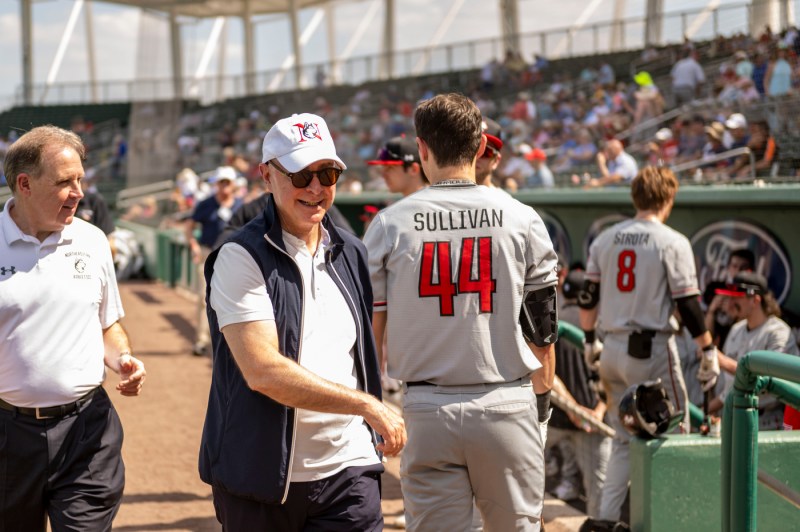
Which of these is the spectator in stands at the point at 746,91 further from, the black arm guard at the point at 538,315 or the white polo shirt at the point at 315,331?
the white polo shirt at the point at 315,331

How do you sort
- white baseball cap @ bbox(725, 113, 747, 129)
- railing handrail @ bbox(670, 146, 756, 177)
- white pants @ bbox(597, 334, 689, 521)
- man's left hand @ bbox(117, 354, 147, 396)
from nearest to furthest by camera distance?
man's left hand @ bbox(117, 354, 147, 396)
white pants @ bbox(597, 334, 689, 521)
railing handrail @ bbox(670, 146, 756, 177)
white baseball cap @ bbox(725, 113, 747, 129)

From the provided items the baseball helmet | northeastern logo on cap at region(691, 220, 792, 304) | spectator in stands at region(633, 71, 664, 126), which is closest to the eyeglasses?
the baseball helmet

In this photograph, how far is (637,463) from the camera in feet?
14.3

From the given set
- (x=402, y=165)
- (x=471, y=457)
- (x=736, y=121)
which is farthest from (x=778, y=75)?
(x=471, y=457)

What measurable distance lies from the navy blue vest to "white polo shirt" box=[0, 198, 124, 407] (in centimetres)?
76

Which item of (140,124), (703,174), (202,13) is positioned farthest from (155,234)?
(202,13)

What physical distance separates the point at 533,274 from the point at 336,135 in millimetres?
24156

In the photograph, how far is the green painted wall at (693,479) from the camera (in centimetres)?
422

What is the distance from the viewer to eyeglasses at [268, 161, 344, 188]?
2.81 meters

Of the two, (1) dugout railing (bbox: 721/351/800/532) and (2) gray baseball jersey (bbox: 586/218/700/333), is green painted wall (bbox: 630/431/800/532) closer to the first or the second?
(1) dugout railing (bbox: 721/351/800/532)

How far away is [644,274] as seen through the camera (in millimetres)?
5430

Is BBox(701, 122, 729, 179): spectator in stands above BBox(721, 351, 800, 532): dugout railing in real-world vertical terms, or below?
above

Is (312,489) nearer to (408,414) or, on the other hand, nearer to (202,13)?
(408,414)

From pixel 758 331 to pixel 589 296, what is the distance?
1.68 m
